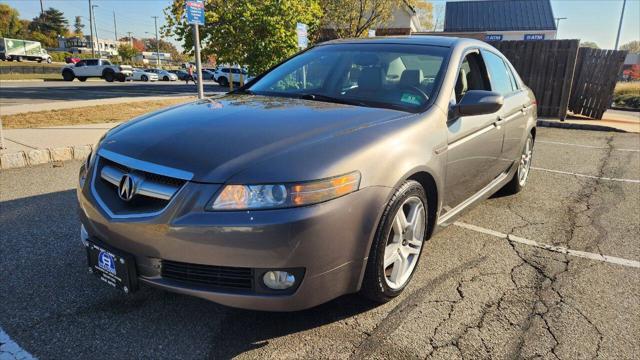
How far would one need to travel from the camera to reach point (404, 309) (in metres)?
2.70

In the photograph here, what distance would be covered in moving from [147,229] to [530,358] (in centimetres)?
201

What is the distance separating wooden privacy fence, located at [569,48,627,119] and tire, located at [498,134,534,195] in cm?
964

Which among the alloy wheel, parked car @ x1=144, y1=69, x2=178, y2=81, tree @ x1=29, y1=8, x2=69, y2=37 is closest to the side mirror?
the alloy wheel

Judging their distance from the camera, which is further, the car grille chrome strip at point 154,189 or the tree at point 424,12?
the tree at point 424,12

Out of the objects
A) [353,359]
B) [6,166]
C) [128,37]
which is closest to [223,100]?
[353,359]

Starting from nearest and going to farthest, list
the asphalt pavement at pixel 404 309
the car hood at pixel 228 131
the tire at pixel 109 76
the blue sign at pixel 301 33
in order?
1. the car hood at pixel 228 131
2. the asphalt pavement at pixel 404 309
3. the blue sign at pixel 301 33
4. the tire at pixel 109 76

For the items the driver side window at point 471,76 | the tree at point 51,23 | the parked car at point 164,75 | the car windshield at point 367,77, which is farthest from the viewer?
the tree at point 51,23

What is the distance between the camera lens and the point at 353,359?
2219 mm

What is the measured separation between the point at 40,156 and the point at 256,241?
18.2 feet

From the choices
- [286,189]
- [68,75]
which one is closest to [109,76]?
[68,75]

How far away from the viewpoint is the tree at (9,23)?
74875 mm

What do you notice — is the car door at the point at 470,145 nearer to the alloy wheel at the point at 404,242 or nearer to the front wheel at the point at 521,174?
the alloy wheel at the point at 404,242

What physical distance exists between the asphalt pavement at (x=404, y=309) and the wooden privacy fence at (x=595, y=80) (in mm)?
10671

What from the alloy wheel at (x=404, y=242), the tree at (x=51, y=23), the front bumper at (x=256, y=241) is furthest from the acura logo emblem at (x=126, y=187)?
the tree at (x=51, y=23)
